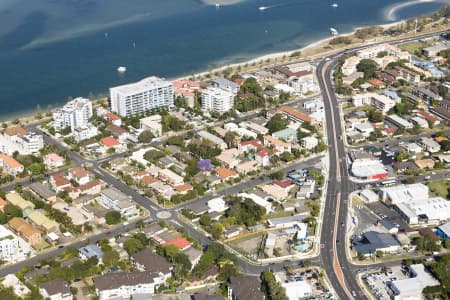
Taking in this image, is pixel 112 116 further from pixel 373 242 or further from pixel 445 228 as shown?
pixel 445 228

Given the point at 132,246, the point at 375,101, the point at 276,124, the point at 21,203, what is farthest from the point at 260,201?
the point at 375,101

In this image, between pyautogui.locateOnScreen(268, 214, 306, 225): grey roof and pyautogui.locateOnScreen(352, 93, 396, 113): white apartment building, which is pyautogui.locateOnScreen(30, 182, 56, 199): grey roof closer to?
pyautogui.locateOnScreen(268, 214, 306, 225): grey roof

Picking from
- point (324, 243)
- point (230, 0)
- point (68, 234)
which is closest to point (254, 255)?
point (324, 243)

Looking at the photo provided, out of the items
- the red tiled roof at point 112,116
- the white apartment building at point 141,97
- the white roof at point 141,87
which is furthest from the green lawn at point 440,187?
the red tiled roof at point 112,116

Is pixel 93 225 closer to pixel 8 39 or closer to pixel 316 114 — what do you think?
pixel 316 114

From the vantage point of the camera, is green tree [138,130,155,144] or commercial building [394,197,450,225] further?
green tree [138,130,155,144]

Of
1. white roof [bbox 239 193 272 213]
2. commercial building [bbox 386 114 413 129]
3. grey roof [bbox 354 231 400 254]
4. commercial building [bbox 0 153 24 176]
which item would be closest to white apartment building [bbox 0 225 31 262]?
commercial building [bbox 0 153 24 176]
